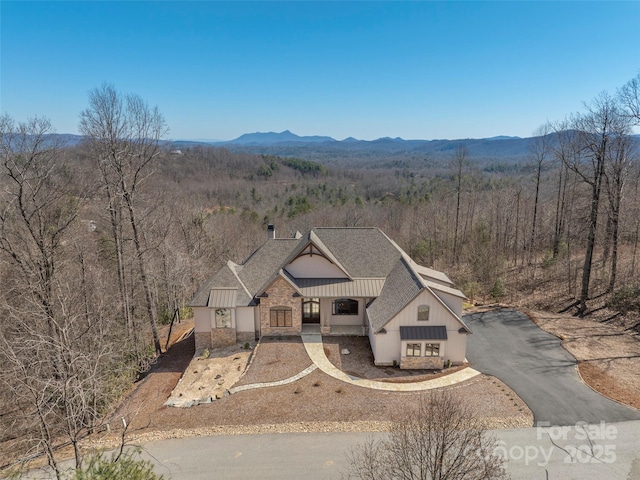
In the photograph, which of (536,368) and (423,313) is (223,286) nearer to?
(423,313)

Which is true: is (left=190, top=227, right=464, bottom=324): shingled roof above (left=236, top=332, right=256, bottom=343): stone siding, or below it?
above

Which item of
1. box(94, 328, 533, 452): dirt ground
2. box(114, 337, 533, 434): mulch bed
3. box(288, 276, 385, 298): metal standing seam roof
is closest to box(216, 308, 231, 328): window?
box(94, 328, 533, 452): dirt ground

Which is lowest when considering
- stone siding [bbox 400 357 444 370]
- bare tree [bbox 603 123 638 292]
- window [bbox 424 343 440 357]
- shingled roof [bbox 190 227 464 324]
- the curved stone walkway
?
the curved stone walkway

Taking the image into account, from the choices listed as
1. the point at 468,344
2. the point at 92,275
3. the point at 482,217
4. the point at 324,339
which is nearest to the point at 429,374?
the point at 468,344

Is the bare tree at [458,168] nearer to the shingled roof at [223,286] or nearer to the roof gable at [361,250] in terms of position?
the roof gable at [361,250]

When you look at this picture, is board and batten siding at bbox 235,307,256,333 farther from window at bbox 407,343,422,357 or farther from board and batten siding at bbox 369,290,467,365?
window at bbox 407,343,422,357

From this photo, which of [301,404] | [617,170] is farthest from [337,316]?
[617,170]
